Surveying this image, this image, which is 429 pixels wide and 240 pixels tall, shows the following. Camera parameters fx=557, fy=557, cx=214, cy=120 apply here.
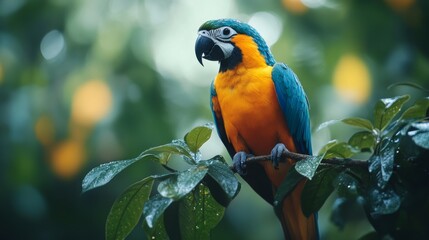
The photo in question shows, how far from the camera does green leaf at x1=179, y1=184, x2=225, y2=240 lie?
1.67 metres

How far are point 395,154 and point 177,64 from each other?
2983 mm

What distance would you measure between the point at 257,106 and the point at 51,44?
2.09m

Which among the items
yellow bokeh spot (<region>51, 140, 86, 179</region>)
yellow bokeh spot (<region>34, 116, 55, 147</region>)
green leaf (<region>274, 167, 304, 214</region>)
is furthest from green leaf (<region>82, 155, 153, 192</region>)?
yellow bokeh spot (<region>34, 116, 55, 147</region>)

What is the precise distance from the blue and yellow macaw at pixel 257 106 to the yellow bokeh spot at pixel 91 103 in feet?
3.67

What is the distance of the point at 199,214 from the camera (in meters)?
1.71

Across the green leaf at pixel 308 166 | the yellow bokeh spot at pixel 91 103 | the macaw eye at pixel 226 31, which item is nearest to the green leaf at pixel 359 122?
the green leaf at pixel 308 166

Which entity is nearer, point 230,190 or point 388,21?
point 230,190

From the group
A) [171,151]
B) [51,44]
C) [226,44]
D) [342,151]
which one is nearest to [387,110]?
[342,151]

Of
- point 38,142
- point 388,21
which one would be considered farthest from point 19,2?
point 388,21

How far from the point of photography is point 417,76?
3.56 meters

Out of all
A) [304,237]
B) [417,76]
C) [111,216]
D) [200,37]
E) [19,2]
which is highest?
[19,2]

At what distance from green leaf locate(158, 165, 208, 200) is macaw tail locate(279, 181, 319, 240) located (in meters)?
1.08

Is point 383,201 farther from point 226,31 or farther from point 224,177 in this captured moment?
point 226,31

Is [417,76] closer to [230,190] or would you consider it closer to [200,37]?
[200,37]
